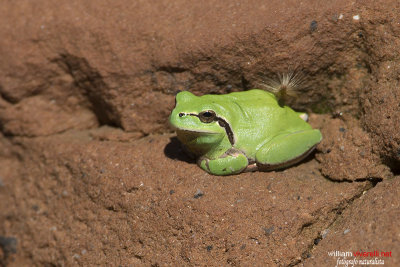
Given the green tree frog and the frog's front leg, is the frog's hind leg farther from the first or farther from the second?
the frog's front leg

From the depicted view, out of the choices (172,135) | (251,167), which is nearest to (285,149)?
(251,167)

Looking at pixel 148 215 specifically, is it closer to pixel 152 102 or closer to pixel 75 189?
pixel 75 189

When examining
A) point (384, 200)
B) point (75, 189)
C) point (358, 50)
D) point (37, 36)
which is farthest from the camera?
point (37, 36)

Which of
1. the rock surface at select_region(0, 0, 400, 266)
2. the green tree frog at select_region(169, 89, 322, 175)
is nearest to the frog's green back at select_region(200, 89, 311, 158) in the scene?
the green tree frog at select_region(169, 89, 322, 175)

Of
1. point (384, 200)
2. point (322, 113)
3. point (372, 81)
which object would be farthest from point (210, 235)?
point (372, 81)

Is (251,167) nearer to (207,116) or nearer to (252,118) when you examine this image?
(252,118)

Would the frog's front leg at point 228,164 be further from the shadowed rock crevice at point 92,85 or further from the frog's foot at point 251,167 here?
the shadowed rock crevice at point 92,85
